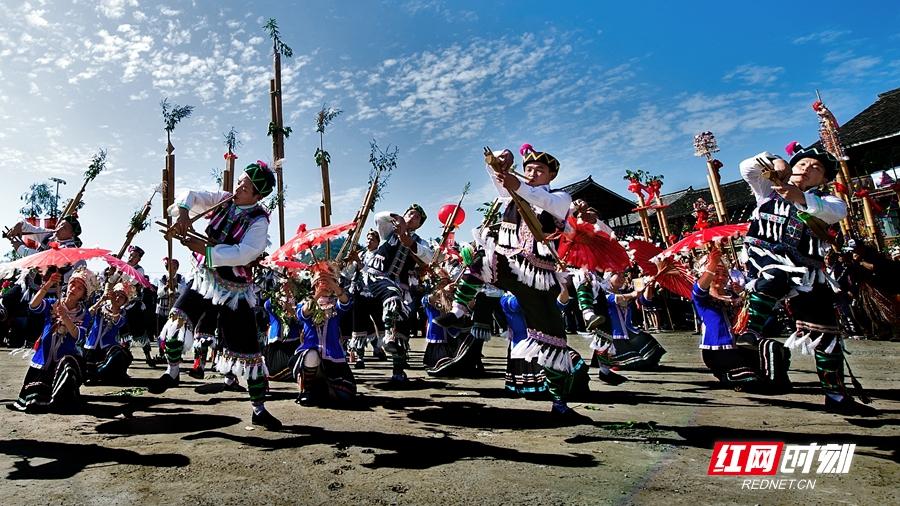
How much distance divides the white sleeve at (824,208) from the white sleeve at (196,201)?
15.7ft

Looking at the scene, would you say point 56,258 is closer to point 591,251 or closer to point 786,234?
point 591,251

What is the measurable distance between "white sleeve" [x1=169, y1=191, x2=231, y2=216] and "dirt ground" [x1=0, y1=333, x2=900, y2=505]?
1795mm

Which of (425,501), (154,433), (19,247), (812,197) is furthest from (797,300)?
(19,247)

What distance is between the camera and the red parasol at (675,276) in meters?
6.23

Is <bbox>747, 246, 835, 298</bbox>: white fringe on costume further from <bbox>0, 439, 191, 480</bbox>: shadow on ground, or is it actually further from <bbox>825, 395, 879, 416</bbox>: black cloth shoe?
<bbox>0, 439, 191, 480</bbox>: shadow on ground

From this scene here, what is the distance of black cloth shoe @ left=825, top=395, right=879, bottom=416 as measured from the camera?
4.01 metres

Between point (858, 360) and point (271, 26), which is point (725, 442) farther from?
point (271, 26)

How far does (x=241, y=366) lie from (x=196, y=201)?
1.47 metres

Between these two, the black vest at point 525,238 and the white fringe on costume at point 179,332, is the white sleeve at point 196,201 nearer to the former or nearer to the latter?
the white fringe on costume at point 179,332

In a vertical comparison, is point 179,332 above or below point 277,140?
below

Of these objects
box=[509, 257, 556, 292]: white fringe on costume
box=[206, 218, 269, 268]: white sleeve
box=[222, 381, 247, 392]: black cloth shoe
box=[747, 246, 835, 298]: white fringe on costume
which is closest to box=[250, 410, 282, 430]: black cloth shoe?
box=[206, 218, 269, 268]: white sleeve

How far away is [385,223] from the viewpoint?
6805mm

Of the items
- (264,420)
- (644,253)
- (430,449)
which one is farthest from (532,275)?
(644,253)

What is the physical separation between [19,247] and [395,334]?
728 cm
